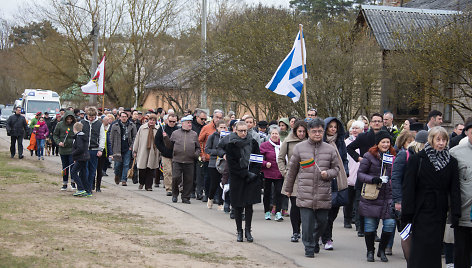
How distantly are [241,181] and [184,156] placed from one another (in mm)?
4231

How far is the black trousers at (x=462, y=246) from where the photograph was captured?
7172 mm

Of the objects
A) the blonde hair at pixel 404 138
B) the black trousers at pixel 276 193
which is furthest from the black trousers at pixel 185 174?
the blonde hair at pixel 404 138

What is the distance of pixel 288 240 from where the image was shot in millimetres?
10398

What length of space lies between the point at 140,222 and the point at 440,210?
18.6 ft

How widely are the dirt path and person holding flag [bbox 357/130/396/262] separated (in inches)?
49.4

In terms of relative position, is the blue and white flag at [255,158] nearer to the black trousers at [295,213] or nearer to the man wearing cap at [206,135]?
the black trousers at [295,213]

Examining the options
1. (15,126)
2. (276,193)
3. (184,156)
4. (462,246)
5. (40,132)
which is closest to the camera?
(462,246)

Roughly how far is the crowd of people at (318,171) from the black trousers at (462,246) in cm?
1

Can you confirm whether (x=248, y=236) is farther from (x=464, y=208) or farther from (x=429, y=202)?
(x=464, y=208)

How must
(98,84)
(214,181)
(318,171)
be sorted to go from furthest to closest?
(98,84), (214,181), (318,171)

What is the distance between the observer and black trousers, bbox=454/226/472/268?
7172mm

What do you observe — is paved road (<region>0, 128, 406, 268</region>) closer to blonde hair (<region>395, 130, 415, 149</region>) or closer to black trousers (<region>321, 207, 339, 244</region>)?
black trousers (<region>321, 207, 339, 244</region>)

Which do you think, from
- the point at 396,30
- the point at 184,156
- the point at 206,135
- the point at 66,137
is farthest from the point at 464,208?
the point at 396,30

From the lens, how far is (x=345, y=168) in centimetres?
1041
